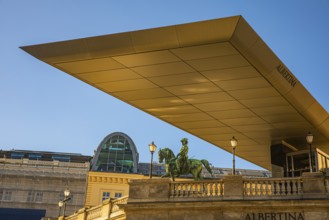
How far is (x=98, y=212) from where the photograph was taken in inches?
1227

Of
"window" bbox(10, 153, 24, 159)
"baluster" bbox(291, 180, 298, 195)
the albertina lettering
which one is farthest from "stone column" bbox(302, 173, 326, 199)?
"window" bbox(10, 153, 24, 159)

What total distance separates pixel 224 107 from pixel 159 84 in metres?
4.77

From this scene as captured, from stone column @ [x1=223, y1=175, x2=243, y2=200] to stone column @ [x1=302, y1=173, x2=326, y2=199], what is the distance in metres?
2.78

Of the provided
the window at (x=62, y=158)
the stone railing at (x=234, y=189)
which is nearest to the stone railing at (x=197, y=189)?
the stone railing at (x=234, y=189)

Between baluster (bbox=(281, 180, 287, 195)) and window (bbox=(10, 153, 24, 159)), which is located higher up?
window (bbox=(10, 153, 24, 159))

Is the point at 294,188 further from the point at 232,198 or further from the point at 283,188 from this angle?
the point at 232,198

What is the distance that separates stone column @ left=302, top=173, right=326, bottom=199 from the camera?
2183cm

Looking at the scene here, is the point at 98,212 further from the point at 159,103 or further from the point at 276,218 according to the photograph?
the point at 276,218

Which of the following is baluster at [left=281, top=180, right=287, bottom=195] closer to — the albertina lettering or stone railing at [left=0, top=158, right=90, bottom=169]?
the albertina lettering

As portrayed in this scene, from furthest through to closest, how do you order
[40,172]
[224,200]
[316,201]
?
[40,172], [224,200], [316,201]

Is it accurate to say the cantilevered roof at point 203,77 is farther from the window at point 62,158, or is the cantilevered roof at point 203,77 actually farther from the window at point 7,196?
the window at point 62,158

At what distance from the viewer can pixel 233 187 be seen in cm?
2305

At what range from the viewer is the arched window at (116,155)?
67375mm

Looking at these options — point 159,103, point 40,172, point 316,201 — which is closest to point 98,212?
point 159,103
